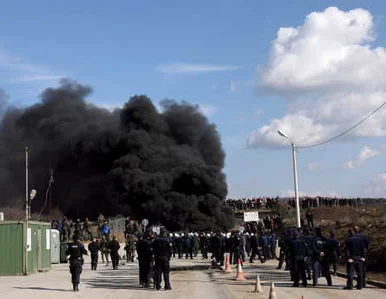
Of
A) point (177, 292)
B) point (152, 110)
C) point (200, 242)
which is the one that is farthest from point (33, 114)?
point (177, 292)

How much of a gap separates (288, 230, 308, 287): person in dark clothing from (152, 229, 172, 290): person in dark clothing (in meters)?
3.44

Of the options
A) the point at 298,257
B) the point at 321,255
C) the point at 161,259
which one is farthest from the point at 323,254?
the point at 161,259

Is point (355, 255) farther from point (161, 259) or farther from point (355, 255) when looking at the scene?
point (161, 259)

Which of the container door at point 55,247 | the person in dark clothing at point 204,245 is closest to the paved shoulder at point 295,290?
the container door at point 55,247

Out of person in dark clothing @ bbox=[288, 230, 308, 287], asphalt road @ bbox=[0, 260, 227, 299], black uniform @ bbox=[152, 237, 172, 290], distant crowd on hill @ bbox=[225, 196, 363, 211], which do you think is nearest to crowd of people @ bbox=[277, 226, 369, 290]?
person in dark clothing @ bbox=[288, 230, 308, 287]

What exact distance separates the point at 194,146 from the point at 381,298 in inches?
2459

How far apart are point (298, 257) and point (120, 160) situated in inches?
2110

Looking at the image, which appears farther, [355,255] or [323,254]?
[323,254]

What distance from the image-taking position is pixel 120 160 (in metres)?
69.2

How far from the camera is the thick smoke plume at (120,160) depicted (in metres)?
65.2

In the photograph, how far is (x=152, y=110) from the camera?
74.0m

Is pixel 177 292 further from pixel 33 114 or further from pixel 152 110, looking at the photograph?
pixel 33 114

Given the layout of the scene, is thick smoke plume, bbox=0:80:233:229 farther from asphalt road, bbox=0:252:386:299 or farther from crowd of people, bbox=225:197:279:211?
asphalt road, bbox=0:252:386:299

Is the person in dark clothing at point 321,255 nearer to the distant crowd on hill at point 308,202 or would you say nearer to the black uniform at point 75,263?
the black uniform at point 75,263
